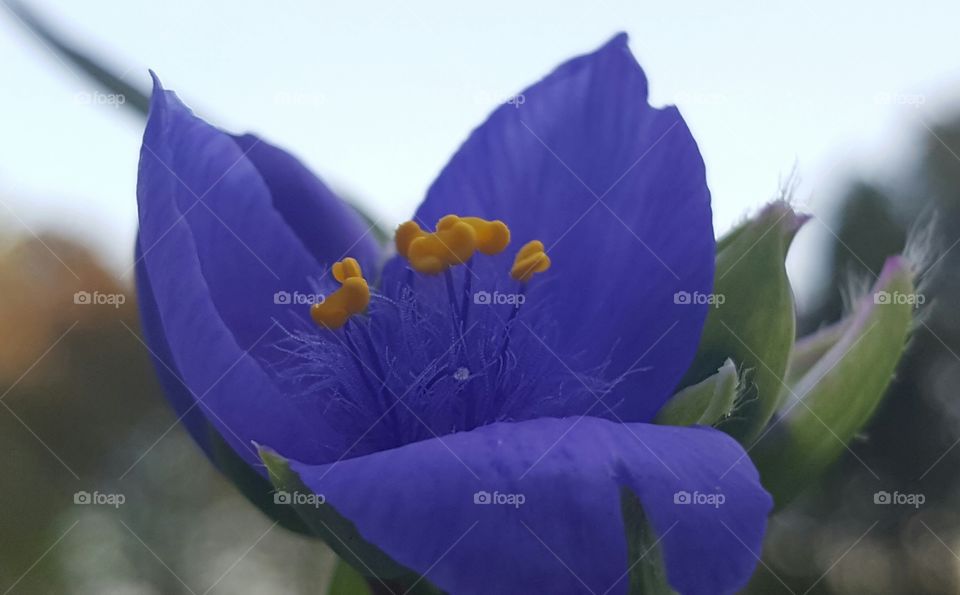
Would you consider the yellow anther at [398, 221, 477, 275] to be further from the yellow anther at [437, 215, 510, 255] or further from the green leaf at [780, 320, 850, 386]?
the green leaf at [780, 320, 850, 386]

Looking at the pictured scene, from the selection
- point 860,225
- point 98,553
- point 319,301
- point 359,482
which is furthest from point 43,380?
point 860,225

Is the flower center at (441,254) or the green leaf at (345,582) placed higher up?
the flower center at (441,254)
